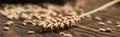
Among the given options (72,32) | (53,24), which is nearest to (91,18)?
(72,32)

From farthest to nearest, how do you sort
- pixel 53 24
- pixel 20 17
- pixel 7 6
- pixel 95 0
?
1. pixel 95 0
2. pixel 7 6
3. pixel 20 17
4. pixel 53 24

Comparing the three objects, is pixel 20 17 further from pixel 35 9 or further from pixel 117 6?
pixel 117 6

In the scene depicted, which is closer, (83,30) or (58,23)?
(58,23)

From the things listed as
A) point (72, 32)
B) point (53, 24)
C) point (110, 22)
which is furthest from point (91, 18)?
point (53, 24)

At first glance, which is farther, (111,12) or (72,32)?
(111,12)

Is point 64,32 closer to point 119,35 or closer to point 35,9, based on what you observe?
point 119,35

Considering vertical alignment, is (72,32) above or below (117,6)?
below

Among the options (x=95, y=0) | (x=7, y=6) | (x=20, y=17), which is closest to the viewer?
(x=20, y=17)

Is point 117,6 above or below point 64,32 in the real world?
above

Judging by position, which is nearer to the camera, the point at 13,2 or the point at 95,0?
the point at 13,2
